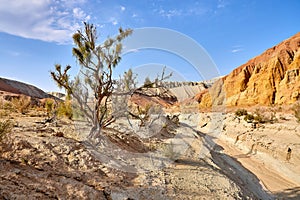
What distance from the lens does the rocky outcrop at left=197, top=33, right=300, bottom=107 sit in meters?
29.3

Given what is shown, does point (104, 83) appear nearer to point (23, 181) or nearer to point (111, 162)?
point (111, 162)

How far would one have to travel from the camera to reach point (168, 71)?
692 cm

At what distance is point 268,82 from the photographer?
1272 inches

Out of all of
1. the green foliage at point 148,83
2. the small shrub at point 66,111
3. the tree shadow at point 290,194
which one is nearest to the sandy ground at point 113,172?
the tree shadow at point 290,194

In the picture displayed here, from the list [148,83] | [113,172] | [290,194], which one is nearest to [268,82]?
[290,194]

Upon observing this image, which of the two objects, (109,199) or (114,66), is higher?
(114,66)

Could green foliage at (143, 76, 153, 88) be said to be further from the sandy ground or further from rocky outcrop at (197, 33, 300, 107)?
rocky outcrop at (197, 33, 300, 107)

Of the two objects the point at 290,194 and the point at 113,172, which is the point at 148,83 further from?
the point at 290,194

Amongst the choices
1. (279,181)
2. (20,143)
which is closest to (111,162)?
(20,143)

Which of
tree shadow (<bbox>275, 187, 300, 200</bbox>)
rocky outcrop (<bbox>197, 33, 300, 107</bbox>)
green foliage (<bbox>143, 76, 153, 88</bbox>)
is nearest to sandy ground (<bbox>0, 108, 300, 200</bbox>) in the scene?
tree shadow (<bbox>275, 187, 300, 200</bbox>)

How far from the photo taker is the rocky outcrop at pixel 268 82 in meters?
29.3

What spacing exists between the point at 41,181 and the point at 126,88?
13.9 feet

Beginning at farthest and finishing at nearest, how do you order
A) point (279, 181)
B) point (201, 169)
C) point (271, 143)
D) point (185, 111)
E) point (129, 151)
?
point (185, 111) < point (271, 143) < point (279, 181) < point (129, 151) < point (201, 169)

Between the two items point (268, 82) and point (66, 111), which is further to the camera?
point (268, 82)
